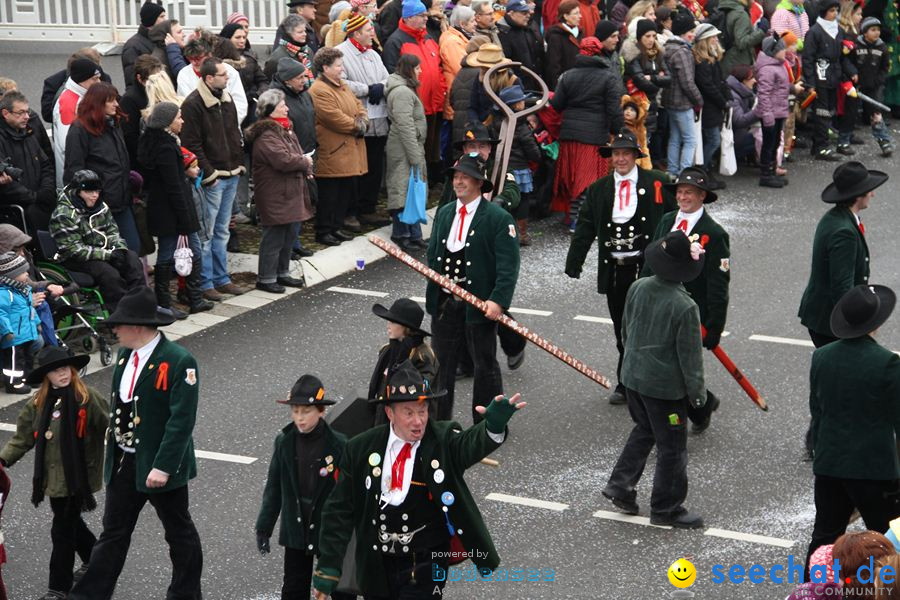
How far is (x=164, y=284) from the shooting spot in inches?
477

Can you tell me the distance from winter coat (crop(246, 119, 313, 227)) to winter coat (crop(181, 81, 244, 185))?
184mm

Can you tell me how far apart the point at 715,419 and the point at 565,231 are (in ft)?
17.6

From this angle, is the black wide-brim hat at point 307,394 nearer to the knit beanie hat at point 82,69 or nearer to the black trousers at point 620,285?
the black trousers at point 620,285

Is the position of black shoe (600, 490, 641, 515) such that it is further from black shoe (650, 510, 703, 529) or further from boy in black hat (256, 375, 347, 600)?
boy in black hat (256, 375, 347, 600)

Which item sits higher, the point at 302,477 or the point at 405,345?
the point at 405,345

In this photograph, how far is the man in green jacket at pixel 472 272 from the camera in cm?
955

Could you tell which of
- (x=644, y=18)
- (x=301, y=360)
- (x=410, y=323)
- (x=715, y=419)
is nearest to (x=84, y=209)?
(x=301, y=360)

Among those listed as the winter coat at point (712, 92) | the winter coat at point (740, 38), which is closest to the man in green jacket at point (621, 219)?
the winter coat at point (712, 92)

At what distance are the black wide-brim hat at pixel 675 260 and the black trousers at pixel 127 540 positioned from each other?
3.07 metres

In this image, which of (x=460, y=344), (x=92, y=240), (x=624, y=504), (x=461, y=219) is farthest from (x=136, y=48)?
(x=624, y=504)

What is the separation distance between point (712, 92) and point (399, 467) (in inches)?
446

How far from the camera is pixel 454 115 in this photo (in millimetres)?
14641

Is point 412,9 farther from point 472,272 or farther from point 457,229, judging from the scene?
point 472,272

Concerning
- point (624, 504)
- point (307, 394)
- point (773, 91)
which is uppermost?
point (307, 394)
